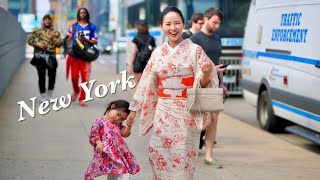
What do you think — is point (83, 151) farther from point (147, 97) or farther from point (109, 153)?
point (147, 97)

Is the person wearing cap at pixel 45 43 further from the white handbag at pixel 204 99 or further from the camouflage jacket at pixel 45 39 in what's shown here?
the white handbag at pixel 204 99

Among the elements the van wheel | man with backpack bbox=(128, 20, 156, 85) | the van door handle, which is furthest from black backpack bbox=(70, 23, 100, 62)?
the van door handle

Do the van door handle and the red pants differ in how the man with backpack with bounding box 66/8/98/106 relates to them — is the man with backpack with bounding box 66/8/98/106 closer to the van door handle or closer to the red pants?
the red pants

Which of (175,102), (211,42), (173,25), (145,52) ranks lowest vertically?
(145,52)

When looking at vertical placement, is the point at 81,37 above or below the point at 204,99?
below

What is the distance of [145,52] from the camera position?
14031mm

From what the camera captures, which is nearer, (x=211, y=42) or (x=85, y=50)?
(x=211, y=42)

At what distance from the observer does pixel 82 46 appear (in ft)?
45.7

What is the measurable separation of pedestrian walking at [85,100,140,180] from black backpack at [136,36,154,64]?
7.74 metres

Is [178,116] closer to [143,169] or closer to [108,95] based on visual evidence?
[143,169]

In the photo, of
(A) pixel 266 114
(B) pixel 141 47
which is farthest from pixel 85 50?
(A) pixel 266 114

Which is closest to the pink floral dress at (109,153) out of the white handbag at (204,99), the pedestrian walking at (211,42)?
the white handbag at (204,99)

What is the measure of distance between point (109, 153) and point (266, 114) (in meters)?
6.56

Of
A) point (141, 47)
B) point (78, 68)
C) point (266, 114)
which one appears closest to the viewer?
point (266, 114)
